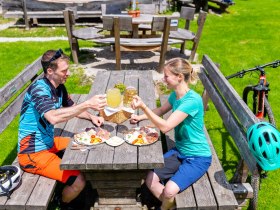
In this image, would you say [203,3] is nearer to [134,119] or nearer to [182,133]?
[134,119]

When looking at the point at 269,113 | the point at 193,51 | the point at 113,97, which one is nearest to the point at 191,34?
the point at 193,51

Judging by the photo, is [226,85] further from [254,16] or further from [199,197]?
[254,16]

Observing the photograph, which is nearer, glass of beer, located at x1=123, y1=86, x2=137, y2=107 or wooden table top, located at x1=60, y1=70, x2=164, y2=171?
wooden table top, located at x1=60, y1=70, x2=164, y2=171

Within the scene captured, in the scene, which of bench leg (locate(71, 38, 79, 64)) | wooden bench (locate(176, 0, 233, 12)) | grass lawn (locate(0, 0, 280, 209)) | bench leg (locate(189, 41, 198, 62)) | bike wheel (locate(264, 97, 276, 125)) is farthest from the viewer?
wooden bench (locate(176, 0, 233, 12))

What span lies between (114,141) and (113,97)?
447mm

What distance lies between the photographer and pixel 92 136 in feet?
10.7

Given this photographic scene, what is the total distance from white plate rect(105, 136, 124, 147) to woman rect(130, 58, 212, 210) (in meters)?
0.36

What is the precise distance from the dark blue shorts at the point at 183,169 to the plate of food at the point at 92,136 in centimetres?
66

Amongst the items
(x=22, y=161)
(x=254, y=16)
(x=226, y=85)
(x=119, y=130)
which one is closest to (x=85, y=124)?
(x=119, y=130)

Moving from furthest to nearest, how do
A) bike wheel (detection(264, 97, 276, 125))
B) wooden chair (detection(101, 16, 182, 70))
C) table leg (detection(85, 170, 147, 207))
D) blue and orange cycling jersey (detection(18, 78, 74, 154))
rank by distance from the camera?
wooden chair (detection(101, 16, 182, 70))
bike wheel (detection(264, 97, 276, 125))
table leg (detection(85, 170, 147, 207))
blue and orange cycling jersey (detection(18, 78, 74, 154))

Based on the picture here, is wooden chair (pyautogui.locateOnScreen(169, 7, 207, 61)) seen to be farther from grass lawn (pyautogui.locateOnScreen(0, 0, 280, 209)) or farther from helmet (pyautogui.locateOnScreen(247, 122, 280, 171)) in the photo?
helmet (pyautogui.locateOnScreen(247, 122, 280, 171))

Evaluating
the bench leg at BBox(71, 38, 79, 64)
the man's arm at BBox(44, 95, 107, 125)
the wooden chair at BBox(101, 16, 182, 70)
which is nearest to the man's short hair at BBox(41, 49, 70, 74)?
the man's arm at BBox(44, 95, 107, 125)

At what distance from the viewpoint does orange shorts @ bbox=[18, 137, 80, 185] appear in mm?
3303

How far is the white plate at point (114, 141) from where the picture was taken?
3.13 meters
